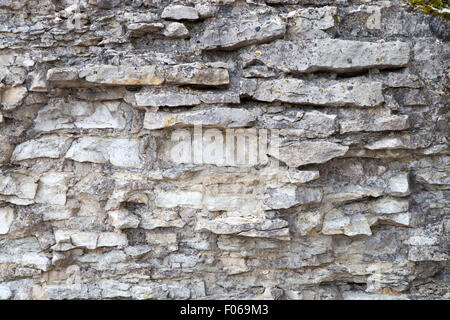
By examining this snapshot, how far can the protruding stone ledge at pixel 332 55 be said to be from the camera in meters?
4.06

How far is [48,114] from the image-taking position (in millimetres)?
4305

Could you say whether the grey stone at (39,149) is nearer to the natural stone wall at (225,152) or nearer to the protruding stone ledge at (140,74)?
the natural stone wall at (225,152)

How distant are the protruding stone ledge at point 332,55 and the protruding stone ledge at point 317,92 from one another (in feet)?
0.53

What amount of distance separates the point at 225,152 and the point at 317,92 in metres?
1.11

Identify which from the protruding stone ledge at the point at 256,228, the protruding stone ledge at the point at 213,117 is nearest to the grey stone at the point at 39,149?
the protruding stone ledge at the point at 213,117

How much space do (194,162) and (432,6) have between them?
2825 mm

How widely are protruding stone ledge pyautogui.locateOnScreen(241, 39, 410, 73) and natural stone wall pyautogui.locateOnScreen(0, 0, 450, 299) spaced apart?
1 centimetres

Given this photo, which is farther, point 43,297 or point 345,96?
point 43,297

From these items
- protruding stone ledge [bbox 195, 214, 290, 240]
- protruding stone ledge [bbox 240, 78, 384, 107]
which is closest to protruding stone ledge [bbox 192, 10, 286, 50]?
protruding stone ledge [bbox 240, 78, 384, 107]

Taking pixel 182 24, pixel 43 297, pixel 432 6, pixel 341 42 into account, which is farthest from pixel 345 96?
pixel 43 297

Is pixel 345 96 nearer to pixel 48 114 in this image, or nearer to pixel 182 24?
pixel 182 24

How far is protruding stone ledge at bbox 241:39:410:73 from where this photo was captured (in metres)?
4.06

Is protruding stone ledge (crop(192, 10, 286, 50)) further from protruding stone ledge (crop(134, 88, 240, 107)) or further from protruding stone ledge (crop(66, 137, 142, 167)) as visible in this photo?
protruding stone ledge (crop(66, 137, 142, 167))

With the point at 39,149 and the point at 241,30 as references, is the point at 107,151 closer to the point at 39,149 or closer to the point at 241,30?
the point at 39,149
